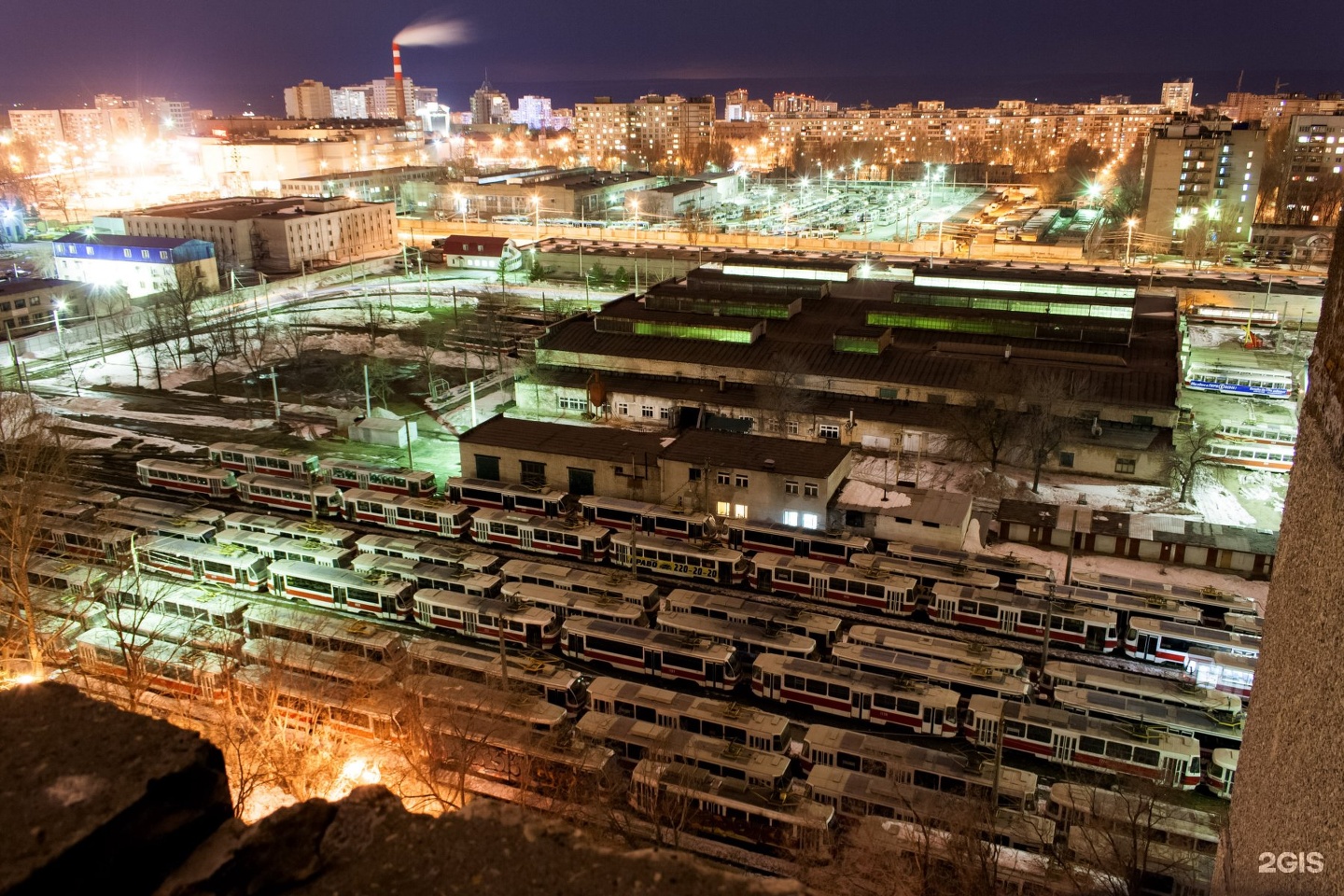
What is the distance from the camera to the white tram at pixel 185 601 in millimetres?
16875

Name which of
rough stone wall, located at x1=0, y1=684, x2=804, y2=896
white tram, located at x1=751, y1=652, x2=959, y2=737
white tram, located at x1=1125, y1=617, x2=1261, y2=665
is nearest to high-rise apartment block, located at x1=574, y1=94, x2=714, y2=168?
white tram, located at x1=1125, y1=617, x2=1261, y2=665

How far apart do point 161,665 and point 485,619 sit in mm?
5326

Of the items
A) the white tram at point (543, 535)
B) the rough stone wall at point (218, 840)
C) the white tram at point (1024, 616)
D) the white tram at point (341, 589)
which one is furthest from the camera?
the white tram at point (543, 535)

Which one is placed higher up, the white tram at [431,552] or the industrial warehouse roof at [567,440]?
the industrial warehouse roof at [567,440]

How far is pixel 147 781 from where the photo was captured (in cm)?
306

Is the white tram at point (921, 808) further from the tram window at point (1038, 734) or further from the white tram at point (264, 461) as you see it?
the white tram at point (264, 461)

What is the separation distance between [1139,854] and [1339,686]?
26.0ft

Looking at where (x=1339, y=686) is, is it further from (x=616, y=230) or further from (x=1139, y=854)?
(x=616, y=230)

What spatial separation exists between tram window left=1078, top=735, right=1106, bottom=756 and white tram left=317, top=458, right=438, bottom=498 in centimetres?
1504

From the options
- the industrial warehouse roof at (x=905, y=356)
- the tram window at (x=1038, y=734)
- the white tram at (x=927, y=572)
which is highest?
the industrial warehouse roof at (x=905, y=356)

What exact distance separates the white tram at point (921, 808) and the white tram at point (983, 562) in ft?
22.4

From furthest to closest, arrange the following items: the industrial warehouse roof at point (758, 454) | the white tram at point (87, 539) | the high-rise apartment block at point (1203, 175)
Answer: the high-rise apartment block at point (1203, 175) → the industrial warehouse roof at point (758, 454) → the white tram at point (87, 539)

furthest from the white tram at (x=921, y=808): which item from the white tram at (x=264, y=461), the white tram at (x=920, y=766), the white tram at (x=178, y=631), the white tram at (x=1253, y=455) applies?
the white tram at (x=1253, y=455)

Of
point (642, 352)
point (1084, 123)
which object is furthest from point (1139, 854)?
point (1084, 123)
